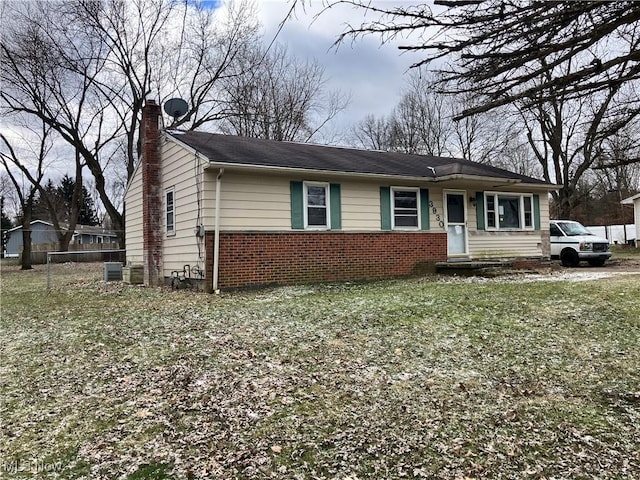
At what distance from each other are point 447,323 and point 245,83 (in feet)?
78.4

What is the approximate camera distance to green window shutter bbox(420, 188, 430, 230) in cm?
1300

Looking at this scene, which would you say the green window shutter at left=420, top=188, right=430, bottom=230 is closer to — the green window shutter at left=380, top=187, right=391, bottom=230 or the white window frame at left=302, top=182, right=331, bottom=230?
the green window shutter at left=380, top=187, right=391, bottom=230

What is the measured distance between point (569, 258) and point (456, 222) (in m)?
5.17

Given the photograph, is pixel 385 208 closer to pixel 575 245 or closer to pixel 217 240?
pixel 217 240

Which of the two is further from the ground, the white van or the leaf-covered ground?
the white van

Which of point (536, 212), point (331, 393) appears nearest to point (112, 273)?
point (331, 393)

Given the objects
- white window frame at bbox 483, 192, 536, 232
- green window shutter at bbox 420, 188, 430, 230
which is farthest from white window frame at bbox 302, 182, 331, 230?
white window frame at bbox 483, 192, 536, 232

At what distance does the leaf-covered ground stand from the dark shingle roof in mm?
4379

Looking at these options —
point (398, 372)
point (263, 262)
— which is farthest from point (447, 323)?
point (263, 262)

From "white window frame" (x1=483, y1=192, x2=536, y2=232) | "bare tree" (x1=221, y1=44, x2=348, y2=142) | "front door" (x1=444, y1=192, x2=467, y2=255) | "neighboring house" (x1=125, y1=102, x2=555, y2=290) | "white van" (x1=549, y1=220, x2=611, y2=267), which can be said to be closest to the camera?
"neighboring house" (x1=125, y1=102, x2=555, y2=290)

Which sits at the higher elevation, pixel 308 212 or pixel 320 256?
pixel 308 212

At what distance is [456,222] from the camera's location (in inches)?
539

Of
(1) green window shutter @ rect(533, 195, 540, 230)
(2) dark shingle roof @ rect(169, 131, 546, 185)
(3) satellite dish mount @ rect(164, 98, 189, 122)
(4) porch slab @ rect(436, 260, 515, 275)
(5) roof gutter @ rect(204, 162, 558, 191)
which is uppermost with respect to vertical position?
(3) satellite dish mount @ rect(164, 98, 189, 122)

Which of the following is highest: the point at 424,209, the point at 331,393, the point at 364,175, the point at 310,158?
the point at 310,158
